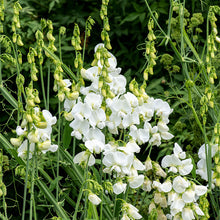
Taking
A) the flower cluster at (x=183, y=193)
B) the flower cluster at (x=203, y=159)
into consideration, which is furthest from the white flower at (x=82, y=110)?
the flower cluster at (x=203, y=159)

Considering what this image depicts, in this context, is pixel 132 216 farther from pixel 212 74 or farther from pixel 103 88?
pixel 212 74

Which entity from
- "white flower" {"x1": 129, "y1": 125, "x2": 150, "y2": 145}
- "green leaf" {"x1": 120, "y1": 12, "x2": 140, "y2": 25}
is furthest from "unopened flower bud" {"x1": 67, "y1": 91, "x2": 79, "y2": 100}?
"green leaf" {"x1": 120, "y1": 12, "x2": 140, "y2": 25}

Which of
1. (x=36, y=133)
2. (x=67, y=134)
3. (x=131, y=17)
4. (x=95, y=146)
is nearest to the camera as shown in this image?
(x=36, y=133)

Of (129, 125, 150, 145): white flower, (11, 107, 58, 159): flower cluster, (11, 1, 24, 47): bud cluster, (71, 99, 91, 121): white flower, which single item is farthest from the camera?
(11, 1, 24, 47): bud cluster

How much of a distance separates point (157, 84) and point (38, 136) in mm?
1531

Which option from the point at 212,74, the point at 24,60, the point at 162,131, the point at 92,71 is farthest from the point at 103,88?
the point at 24,60

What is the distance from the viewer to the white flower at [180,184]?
1567mm

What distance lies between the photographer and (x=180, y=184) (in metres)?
1.58

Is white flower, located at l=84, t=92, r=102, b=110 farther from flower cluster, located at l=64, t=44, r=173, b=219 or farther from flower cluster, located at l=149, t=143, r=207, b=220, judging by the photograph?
flower cluster, located at l=149, t=143, r=207, b=220

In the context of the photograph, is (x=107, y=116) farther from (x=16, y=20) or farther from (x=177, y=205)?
Answer: (x=16, y=20)

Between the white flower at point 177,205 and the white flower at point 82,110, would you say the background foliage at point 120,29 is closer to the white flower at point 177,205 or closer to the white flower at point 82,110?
the white flower at point 177,205

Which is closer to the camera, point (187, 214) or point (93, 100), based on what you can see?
point (93, 100)

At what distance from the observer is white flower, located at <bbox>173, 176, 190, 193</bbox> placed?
1567 mm

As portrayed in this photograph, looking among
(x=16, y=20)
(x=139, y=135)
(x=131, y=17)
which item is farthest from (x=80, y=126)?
(x=131, y=17)
